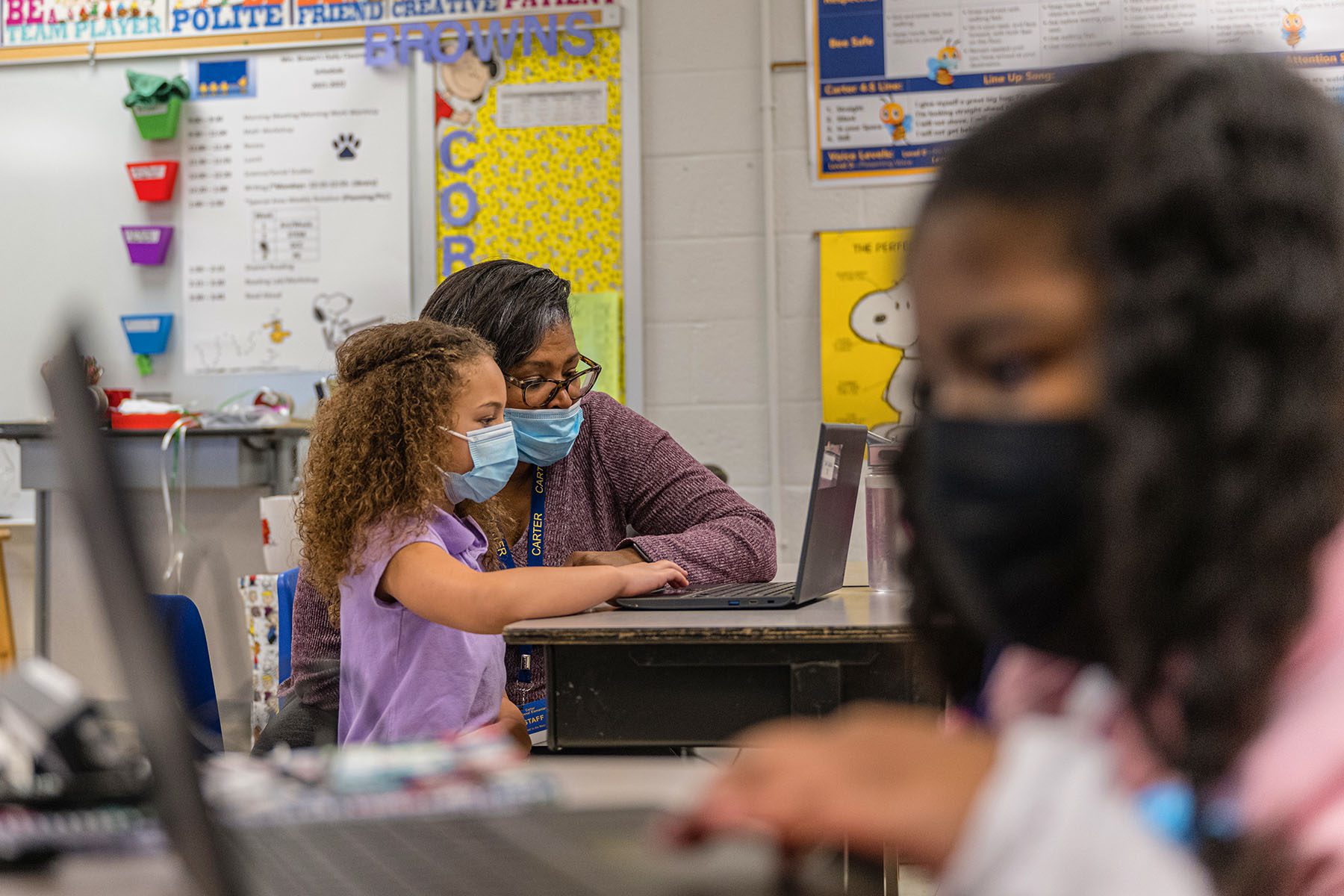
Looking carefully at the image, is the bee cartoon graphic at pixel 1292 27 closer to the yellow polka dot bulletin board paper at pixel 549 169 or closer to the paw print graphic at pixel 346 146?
the yellow polka dot bulletin board paper at pixel 549 169

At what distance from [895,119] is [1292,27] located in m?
1.01

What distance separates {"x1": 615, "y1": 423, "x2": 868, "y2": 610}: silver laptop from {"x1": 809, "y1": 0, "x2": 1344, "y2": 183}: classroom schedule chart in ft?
5.24

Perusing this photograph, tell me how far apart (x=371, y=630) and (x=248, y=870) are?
3.72ft

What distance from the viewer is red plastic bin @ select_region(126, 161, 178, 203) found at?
3.26 meters

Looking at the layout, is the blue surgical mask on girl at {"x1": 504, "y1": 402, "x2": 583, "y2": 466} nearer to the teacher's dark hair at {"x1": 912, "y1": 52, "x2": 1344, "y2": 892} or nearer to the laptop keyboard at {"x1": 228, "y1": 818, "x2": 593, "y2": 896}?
the laptop keyboard at {"x1": 228, "y1": 818, "x2": 593, "y2": 896}

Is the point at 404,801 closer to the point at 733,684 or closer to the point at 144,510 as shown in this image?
the point at 144,510

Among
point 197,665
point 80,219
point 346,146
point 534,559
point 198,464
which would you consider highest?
point 346,146

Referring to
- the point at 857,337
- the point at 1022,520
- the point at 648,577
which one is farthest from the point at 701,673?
the point at 857,337

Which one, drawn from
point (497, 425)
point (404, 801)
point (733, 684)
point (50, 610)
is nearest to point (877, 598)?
point (733, 684)

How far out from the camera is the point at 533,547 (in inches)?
→ 74.9

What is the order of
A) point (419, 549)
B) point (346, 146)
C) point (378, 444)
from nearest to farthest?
point (419, 549) → point (378, 444) → point (346, 146)

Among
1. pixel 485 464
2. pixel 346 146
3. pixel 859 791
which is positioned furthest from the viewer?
pixel 346 146

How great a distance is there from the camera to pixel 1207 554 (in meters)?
0.40

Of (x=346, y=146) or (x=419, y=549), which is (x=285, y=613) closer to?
(x=419, y=549)
